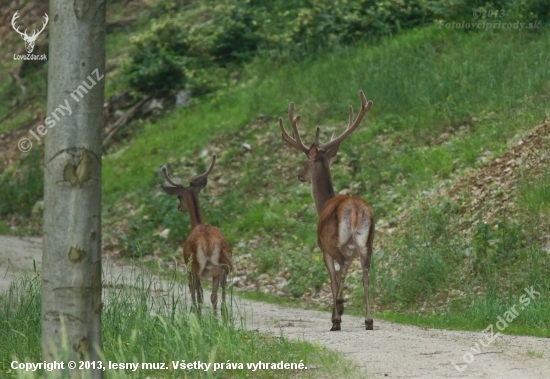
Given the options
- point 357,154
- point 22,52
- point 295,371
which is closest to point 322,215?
point 295,371

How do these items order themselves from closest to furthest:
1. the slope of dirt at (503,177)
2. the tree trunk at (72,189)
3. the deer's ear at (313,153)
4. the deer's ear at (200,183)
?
the tree trunk at (72,189) → the deer's ear at (313,153) → the deer's ear at (200,183) → the slope of dirt at (503,177)

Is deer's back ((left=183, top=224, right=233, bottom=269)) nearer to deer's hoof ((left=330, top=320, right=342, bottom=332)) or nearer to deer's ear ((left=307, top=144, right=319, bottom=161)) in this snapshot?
deer's ear ((left=307, top=144, right=319, bottom=161))

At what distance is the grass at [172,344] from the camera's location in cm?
771

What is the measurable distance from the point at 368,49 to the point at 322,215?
10904 millimetres

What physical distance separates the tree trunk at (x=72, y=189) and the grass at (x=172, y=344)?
0.36 m

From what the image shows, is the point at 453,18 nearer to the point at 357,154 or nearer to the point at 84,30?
the point at 357,154

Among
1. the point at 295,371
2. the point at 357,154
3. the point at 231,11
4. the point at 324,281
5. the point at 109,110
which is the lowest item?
the point at 295,371

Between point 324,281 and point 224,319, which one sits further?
point 324,281

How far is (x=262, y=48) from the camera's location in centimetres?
2392

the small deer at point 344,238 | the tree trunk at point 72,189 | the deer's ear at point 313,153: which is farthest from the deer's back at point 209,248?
the tree trunk at point 72,189

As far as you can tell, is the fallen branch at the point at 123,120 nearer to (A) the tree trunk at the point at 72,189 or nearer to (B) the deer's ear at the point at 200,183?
(B) the deer's ear at the point at 200,183

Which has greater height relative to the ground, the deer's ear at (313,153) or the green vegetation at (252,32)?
the green vegetation at (252,32)

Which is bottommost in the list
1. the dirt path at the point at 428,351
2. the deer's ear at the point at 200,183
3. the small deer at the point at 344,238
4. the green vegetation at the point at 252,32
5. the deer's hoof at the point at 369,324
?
the dirt path at the point at 428,351

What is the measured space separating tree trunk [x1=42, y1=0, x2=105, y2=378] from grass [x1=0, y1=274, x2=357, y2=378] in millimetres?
361
